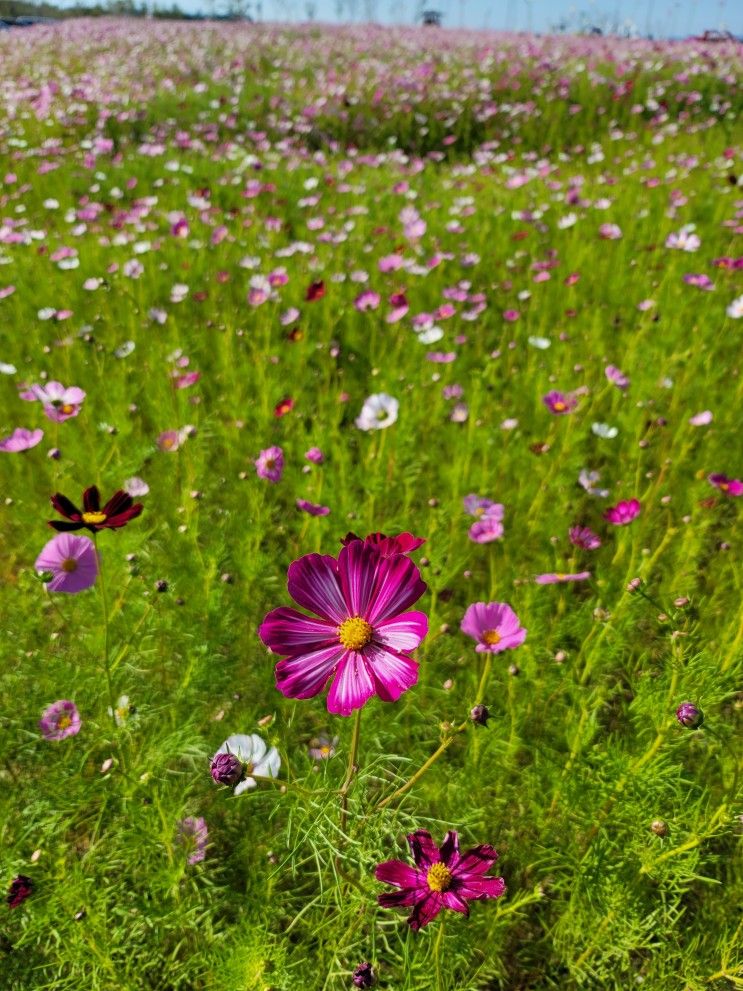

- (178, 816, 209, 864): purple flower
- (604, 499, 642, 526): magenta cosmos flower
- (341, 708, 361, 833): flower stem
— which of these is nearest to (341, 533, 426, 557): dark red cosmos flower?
(341, 708, 361, 833): flower stem

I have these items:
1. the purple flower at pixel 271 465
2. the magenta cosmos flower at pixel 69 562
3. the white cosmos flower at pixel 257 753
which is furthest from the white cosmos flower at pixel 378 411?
the white cosmos flower at pixel 257 753

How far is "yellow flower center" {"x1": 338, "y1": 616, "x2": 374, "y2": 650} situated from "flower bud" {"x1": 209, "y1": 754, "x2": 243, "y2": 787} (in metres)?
0.18

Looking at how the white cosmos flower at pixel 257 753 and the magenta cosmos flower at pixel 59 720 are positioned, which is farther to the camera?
the magenta cosmos flower at pixel 59 720

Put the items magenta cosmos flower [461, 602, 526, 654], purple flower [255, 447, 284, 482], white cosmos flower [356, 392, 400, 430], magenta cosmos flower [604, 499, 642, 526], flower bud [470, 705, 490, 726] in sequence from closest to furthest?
flower bud [470, 705, 490, 726]
magenta cosmos flower [461, 602, 526, 654]
magenta cosmos flower [604, 499, 642, 526]
purple flower [255, 447, 284, 482]
white cosmos flower [356, 392, 400, 430]

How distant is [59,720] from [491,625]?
825mm

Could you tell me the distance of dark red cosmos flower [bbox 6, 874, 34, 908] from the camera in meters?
0.91

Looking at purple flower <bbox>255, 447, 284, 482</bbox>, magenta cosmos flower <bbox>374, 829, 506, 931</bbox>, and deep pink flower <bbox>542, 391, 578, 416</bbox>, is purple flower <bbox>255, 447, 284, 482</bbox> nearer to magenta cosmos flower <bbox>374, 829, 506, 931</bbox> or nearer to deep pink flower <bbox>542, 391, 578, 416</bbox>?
deep pink flower <bbox>542, 391, 578, 416</bbox>

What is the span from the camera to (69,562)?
3.82ft

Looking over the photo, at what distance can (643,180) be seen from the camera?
14.0 ft

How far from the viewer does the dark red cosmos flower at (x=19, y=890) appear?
91 centimetres

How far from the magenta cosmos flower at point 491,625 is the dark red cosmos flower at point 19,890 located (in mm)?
774

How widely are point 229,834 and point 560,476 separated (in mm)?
1269

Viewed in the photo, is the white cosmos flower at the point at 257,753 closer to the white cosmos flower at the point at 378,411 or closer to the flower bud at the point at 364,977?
the flower bud at the point at 364,977

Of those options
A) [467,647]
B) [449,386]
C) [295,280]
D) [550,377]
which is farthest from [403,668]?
[295,280]
